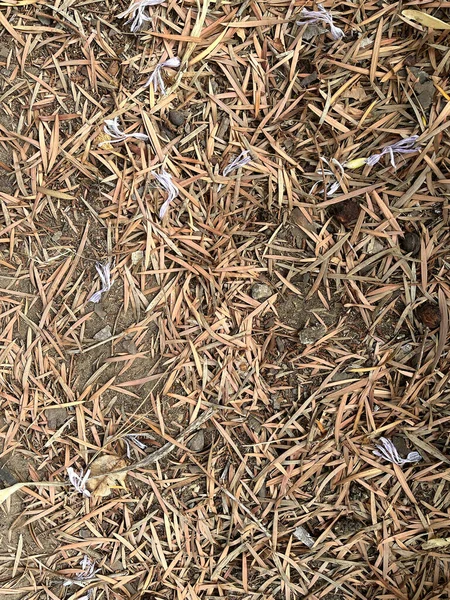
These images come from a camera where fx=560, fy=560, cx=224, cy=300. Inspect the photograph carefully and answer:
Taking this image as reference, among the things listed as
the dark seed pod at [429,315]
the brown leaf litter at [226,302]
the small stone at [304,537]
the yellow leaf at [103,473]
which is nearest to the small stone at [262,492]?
the brown leaf litter at [226,302]

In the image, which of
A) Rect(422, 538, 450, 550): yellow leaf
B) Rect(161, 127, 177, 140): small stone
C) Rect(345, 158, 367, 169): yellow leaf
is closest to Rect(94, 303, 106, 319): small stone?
Rect(161, 127, 177, 140): small stone

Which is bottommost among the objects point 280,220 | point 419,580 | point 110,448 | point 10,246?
point 419,580

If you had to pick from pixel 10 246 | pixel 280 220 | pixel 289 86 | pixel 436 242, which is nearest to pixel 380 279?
pixel 436 242

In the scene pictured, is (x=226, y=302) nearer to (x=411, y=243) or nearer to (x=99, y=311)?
(x=99, y=311)

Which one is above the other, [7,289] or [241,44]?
[241,44]

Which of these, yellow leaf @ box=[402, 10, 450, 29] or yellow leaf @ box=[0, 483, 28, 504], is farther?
yellow leaf @ box=[0, 483, 28, 504]

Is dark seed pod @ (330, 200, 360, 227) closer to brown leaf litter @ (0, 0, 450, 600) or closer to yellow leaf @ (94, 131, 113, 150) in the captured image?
brown leaf litter @ (0, 0, 450, 600)

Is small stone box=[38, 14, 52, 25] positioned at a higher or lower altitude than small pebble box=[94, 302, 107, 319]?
higher

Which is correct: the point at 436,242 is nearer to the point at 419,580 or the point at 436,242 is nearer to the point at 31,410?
the point at 419,580
